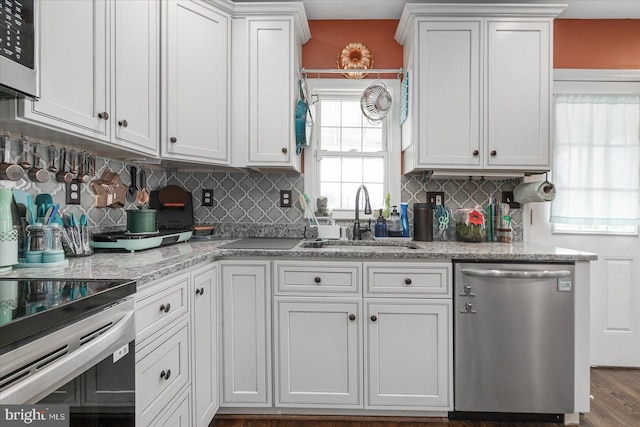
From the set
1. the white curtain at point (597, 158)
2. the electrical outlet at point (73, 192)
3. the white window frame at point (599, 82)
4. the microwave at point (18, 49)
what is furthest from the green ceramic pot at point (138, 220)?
the white window frame at point (599, 82)

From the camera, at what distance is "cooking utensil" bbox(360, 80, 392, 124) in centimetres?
255

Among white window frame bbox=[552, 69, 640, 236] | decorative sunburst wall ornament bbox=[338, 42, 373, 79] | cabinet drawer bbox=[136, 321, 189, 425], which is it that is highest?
decorative sunburst wall ornament bbox=[338, 42, 373, 79]

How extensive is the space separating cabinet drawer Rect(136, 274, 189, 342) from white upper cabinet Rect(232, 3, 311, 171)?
1058 millimetres

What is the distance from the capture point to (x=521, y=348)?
1933 mm

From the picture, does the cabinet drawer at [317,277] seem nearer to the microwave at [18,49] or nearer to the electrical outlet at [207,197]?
the electrical outlet at [207,197]

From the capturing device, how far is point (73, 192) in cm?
180

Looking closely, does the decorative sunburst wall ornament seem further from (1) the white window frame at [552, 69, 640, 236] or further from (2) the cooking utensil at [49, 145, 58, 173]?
(2) the cooking utensil at [49, 145, 58, 173]

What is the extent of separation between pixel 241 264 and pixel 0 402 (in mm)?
1385

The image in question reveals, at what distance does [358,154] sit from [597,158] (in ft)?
5.78

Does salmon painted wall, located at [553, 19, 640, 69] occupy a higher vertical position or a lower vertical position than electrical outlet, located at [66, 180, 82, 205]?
higher

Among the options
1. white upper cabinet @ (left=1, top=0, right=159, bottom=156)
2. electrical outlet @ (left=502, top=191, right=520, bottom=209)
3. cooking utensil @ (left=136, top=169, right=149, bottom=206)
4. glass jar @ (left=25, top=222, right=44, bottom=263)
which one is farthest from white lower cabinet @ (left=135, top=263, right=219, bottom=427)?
electrical outlet @ (left=502, top=191, right=520, bottom=209)

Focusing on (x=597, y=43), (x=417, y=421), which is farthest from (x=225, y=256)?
(x=597, y=43)

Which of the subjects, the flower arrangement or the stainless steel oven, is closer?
the stainless steel oven

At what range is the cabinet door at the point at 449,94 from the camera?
2326 millimetres
